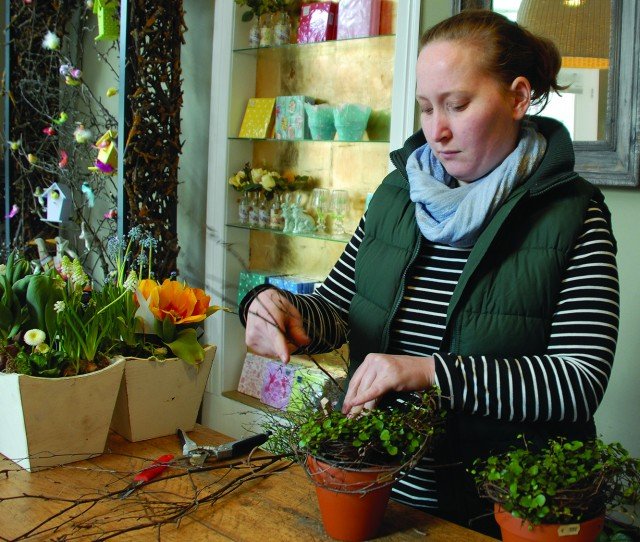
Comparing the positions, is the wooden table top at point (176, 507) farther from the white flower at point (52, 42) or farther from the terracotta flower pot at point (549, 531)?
the white flower at point (52, 42)

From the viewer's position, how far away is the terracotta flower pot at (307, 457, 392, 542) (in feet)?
3.34

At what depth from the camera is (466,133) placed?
1396mm

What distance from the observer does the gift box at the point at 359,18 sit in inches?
120

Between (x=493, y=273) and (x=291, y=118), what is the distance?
2.11m

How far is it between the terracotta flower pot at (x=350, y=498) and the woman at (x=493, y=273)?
25 cm

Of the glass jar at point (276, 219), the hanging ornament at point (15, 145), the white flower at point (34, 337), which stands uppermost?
the hanging ornament at point (15, 145)

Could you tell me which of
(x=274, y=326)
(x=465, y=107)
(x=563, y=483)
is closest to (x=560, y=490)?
(x=563, y=483)

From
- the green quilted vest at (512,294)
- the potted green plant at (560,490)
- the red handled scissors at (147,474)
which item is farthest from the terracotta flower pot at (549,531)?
the red handled scissors at (147,474)

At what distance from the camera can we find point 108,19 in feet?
11.0

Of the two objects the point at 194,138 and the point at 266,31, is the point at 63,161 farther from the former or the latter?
Result: the point at 266,31

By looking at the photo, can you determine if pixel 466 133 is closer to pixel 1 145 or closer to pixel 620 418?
pixel 620 418

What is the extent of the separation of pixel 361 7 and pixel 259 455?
221 centimetres

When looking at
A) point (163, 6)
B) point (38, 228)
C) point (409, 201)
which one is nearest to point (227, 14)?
point (163, 6)

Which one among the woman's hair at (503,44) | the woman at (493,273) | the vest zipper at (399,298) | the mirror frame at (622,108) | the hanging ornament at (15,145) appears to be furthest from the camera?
the hanging ornament at (15,145)
